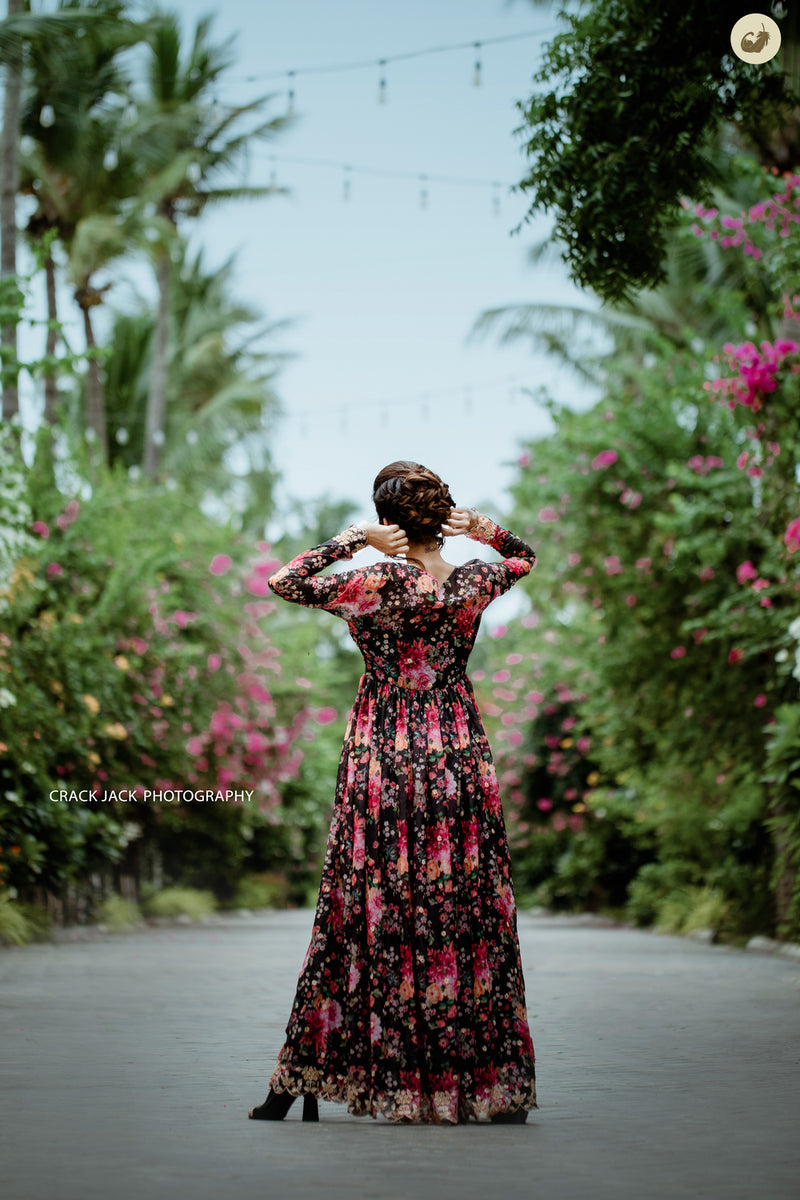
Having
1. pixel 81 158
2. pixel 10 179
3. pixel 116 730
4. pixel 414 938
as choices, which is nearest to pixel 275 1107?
pixel 414 938

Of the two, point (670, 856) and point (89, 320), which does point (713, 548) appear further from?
point (89, 320)

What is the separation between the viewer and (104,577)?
17078 mm

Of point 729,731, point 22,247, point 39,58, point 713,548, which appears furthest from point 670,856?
point 22,247

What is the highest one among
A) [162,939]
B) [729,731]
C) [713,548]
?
[713,548]

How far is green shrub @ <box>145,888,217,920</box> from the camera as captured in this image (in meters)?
20.8

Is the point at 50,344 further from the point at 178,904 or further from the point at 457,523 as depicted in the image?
the point at 457,523

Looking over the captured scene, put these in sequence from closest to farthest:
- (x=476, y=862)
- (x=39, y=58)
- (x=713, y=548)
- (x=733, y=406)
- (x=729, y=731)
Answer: (x=476, y=862) → (x=733, y=406) → (x=713, y=548) → (x=729, y=731) → (x=39, y=58)

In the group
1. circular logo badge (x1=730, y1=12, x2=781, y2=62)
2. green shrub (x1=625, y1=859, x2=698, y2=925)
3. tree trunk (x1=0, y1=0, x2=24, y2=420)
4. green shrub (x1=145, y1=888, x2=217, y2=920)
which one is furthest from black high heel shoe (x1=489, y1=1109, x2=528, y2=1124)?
green shrub (x1=145, y1=888, x2=217, y2=920)

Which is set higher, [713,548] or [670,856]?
[713,548]

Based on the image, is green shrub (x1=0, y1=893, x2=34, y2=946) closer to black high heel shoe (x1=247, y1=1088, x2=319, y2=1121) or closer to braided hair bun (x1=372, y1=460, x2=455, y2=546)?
black high heel shoe (x1=247, y1=1088, x2=319, y2=1121)

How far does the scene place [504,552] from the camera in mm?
5621

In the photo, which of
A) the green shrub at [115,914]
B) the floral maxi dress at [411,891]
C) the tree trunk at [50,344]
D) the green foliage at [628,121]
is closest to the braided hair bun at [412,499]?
the floral maxi dress at [411,891]

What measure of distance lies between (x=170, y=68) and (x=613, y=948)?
18388 mm

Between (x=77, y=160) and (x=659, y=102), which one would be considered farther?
(x=77, y=160)
